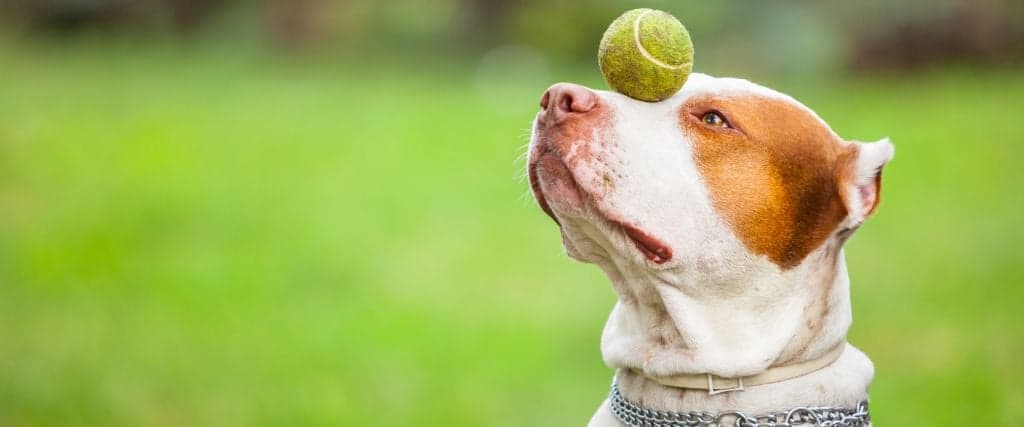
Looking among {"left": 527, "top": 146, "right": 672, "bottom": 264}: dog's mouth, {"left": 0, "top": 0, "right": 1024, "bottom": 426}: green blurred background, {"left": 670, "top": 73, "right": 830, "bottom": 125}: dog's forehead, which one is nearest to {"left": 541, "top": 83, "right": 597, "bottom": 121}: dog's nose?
{"left": 527, "top": 146, "right": 672, "bottom": 264}: dog's mouth

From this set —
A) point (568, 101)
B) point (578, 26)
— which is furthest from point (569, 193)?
point (578, 26)

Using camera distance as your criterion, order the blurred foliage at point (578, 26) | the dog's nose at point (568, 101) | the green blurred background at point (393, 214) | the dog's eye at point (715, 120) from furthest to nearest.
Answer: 1. the blurred foliage at point (578, 26)
2. the green blurred background at point (393, 214)
3. the dog's eye at point (715, 120)
4. the dog's nose at point (568, 101)

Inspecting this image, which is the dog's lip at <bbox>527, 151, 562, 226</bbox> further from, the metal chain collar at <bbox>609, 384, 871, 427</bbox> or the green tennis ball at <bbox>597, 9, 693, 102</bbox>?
the metal chain collar at <bbox>609, 384, 871, 427</bbox>

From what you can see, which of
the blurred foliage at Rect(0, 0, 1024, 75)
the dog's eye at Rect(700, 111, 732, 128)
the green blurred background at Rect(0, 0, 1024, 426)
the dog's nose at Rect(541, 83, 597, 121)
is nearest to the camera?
the dog's nose at Rect(541, 83, 597, 121)

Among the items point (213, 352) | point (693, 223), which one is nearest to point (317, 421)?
point (213, 352)

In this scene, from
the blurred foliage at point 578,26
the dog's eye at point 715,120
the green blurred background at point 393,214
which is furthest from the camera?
the blurred foliage at point 578,26

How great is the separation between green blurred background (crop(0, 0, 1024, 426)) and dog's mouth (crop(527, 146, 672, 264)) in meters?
2.80

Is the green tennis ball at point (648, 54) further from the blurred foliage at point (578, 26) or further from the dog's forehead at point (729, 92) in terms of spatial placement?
the blurred foliage at point (578, 26)

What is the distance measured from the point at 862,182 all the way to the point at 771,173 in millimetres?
235

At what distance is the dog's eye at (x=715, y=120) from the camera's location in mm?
3273

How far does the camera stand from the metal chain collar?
10.5ft

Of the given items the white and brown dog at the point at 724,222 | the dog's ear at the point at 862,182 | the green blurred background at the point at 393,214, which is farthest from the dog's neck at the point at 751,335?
the green blurred background at the point at 393,214

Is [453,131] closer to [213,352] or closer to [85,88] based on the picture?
[85,88]

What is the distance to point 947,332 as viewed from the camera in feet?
23.1
